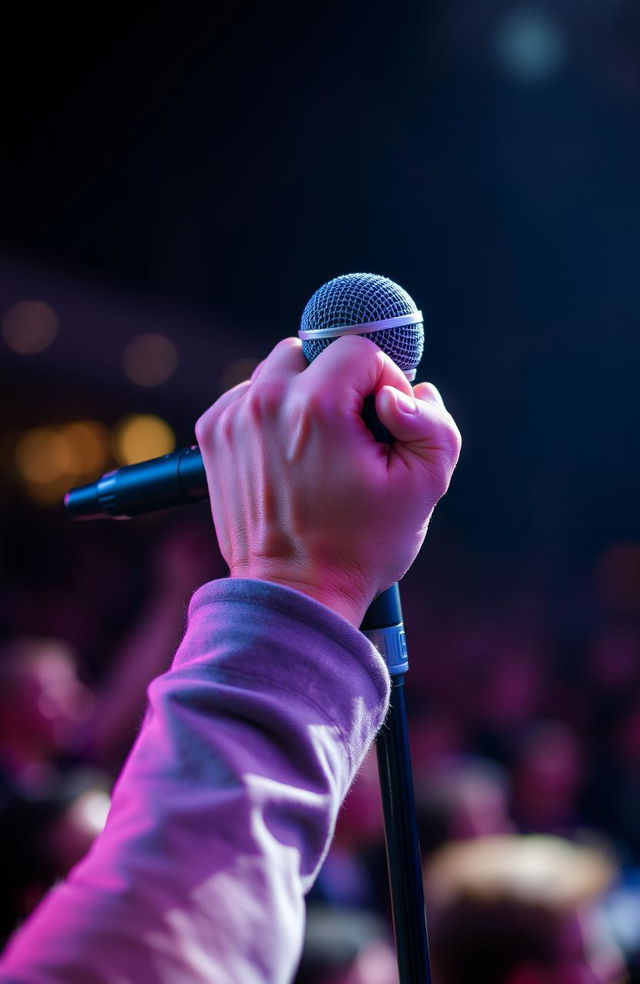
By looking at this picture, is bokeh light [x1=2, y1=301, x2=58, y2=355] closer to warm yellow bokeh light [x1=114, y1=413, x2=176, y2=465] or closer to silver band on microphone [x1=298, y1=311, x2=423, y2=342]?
warm yellow bokeh light [x1=114, y1=413, x2=176, y2=465]

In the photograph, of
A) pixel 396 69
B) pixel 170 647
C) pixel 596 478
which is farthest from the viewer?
pixel 596 478

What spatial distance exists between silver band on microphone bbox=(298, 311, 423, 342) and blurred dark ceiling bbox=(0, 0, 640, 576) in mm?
2221

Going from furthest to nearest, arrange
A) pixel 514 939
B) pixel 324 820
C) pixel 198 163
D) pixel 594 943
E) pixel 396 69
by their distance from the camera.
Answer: pixel 198 163
pixel 396 69
pixel 594 943
pixel 514 939
pixel 324 820

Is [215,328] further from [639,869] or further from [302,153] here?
[639,869]

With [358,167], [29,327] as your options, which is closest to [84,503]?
[358,167]

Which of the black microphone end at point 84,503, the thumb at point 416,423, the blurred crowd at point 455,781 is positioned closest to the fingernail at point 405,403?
the thumb at point 416,423

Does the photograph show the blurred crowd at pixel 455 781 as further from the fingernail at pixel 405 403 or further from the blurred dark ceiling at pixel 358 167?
the blurred dark ceiling at pixel 358 167

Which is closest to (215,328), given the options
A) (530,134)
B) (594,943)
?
(530,134)

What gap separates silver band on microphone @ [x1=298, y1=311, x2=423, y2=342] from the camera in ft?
2.17

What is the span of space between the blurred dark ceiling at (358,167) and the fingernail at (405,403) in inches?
92.0

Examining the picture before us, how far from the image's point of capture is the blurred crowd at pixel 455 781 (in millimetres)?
1572

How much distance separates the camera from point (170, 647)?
2299mm

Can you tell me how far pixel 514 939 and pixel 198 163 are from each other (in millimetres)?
2926

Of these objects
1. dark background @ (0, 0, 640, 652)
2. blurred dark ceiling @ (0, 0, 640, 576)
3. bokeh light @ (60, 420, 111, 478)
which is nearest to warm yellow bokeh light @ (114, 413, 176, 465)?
bokeh light @ (60, 420, 111, 478)
